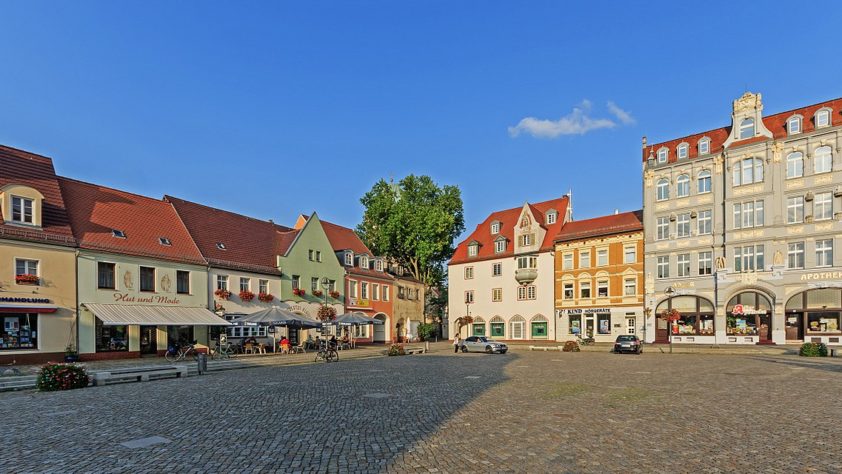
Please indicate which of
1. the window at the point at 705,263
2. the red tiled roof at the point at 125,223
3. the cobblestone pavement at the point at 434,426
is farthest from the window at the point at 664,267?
the red tiled roof at the point at 125,223

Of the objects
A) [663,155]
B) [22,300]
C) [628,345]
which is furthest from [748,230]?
[22,300]

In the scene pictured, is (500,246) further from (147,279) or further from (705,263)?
(147,279)

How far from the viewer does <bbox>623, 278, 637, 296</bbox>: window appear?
163 ft

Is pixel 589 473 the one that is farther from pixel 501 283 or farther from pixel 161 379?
pixel 501 283

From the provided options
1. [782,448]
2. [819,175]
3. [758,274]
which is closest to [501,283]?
[758,274]

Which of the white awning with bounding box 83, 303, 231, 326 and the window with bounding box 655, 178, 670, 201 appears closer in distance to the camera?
the white awning with bounding box 83, 303, 231, 326

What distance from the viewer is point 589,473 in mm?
7555

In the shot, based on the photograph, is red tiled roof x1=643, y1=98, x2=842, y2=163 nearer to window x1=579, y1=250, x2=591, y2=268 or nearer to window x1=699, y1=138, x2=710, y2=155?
window x1=699, y1=138, x2=710, y2=155

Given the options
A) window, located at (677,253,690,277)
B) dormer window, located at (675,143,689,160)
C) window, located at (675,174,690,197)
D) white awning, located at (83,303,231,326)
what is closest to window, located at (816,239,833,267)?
window, located at (677,253,690,277)

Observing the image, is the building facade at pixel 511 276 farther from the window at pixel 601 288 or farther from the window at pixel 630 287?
the window at pixel 630 287

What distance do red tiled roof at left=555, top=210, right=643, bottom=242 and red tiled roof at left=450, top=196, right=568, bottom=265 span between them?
190 centimetres

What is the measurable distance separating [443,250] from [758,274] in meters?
34.8

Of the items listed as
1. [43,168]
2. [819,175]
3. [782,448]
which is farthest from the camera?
[819,175]

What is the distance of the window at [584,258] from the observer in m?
52.9
